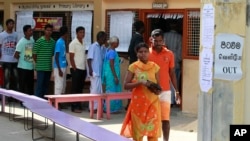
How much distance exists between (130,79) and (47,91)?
613cm

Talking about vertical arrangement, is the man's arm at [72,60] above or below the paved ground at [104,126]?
above

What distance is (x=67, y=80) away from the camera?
13359mm

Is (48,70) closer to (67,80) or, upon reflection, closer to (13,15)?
(67,80)

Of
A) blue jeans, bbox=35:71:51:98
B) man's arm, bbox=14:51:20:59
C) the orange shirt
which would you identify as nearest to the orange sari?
the orange shirt

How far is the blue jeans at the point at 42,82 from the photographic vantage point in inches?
487

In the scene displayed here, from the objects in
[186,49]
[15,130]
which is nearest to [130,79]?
[15,130]

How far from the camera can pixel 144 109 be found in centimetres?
709

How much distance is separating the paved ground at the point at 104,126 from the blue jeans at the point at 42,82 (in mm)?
→ 1000

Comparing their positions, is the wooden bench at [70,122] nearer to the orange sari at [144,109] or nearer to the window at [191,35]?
the orange sari at [144,109]

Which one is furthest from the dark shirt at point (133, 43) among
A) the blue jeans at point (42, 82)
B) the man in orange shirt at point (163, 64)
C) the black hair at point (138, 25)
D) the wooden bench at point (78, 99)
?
the man in orange shirt at point (163, 64)

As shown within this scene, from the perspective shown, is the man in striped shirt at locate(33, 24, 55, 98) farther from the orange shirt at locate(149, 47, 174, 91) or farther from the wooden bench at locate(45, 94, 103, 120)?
the orange shirt at locate(149, 47, 174, 91)

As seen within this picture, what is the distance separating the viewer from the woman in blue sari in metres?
11.4

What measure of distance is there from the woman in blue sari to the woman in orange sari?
423cm

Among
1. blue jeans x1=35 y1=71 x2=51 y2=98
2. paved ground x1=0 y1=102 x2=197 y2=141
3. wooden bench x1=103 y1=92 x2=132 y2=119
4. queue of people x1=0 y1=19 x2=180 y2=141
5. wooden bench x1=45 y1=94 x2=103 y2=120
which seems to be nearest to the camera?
paved ground x1=0 y1=102 x2=197 y2=141
